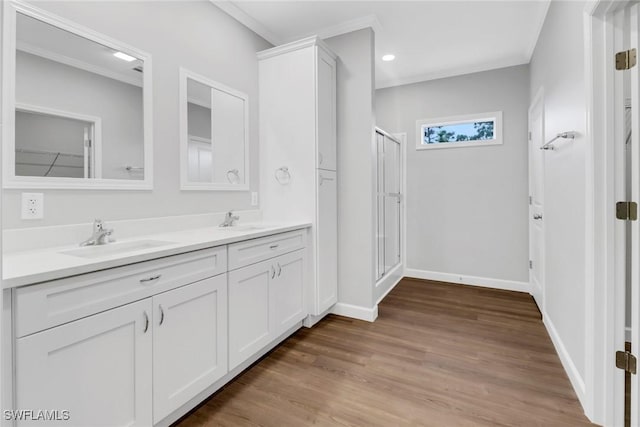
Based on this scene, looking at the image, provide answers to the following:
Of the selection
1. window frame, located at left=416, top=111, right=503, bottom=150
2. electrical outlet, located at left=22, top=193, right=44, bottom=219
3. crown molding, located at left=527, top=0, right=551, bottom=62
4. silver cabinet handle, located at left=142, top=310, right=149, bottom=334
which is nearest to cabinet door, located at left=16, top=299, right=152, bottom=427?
silver cabinet handle, located at left=142, top=310, right=149, bottom=334

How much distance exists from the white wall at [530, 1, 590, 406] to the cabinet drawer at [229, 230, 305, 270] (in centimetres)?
180

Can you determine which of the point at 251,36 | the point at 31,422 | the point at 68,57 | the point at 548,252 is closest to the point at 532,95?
the point at 548,252

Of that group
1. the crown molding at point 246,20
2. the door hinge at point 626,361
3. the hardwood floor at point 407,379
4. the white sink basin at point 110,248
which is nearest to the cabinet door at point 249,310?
the hardwood floor at point 407,379

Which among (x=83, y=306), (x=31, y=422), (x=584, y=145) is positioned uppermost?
(x=584, y=145)

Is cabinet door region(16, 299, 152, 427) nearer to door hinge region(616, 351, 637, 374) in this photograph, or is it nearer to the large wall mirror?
the large wall mirror

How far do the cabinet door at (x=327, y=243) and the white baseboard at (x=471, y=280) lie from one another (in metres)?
1.73

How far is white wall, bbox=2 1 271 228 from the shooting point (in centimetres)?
171

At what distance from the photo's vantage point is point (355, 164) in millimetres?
2979

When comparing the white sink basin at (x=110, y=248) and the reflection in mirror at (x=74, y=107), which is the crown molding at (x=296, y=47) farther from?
the white sink basin at (x=110, y=248)

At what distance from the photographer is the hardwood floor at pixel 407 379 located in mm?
1715

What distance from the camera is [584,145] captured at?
174 centimetres

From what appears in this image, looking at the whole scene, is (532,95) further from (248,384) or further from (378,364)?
(248,384)

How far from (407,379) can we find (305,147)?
1857 mm

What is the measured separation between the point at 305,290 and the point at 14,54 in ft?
7.30
